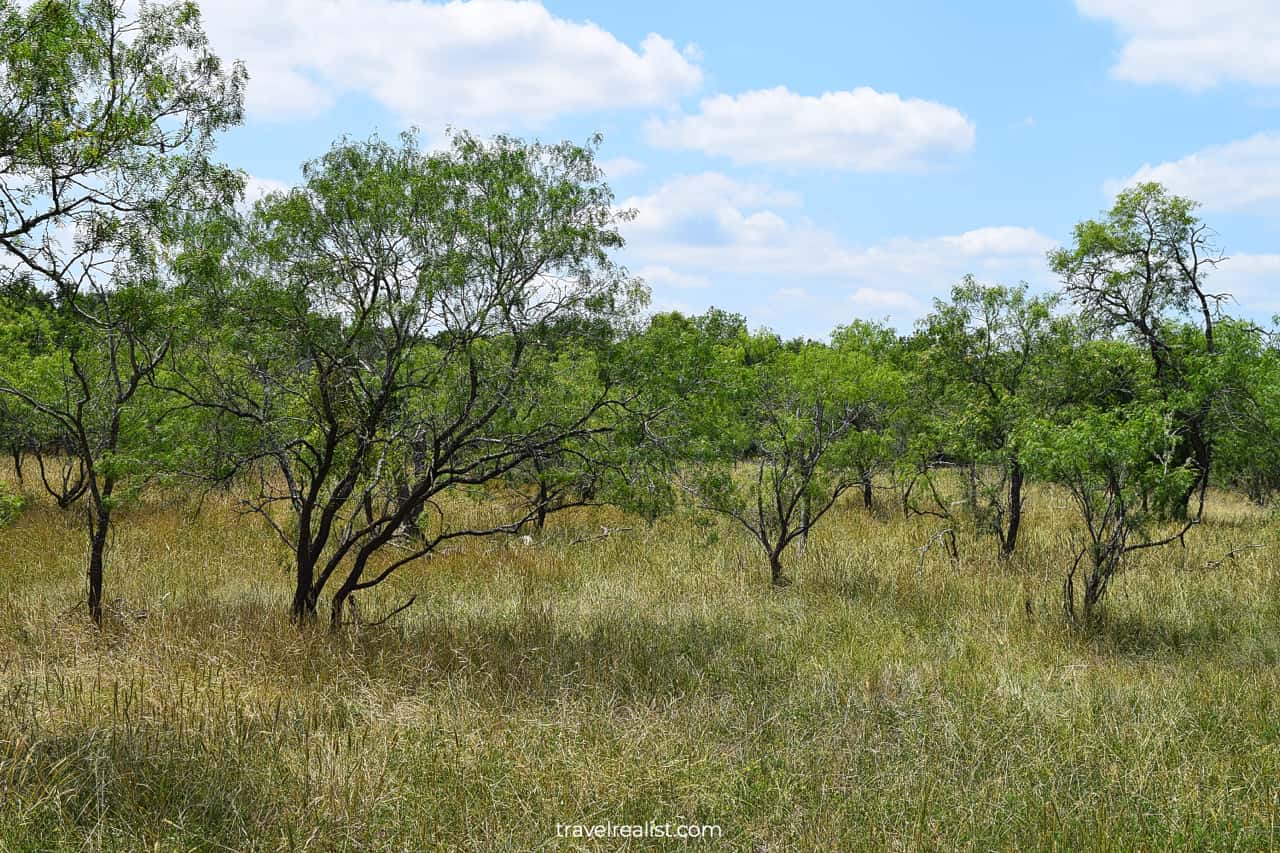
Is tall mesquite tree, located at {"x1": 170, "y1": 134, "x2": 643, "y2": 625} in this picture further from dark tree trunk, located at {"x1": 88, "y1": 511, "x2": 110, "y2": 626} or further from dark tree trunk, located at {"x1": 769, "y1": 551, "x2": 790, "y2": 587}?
dark tree trunk, located at {"x1": 769, "y1": 551, "x2": 790, "y2": 587}

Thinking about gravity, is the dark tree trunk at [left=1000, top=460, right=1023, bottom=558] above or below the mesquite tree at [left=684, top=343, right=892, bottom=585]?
below

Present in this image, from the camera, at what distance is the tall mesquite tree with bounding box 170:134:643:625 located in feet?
23.9

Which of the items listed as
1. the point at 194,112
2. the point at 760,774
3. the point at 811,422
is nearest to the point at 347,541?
the point at 194,112

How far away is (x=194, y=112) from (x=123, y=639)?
485cm

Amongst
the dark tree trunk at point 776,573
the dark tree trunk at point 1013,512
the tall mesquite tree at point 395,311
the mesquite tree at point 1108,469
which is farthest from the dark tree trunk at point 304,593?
the dark tree trunk at point 1013,512

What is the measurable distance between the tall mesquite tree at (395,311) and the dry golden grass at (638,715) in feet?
4.91

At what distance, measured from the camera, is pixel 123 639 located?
24.3 feet

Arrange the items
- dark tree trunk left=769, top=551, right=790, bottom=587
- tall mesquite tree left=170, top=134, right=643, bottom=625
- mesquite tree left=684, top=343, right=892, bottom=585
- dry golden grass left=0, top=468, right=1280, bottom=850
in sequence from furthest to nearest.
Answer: mesquite tree left=684, top=343, right=892, bottom=585 < dark tree trunk left=769, top=551, right=790, bottom=587 < tall mesquite tree left=170, top=134, right=643, bottom=625 < dry golden grass left=0, top=468, right=1280, bottom=850

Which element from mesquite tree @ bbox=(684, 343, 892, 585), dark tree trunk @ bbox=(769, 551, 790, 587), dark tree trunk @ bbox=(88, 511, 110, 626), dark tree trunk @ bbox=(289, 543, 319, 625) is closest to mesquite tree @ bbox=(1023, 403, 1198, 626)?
mesquite tree @ bbox=(684, 343, 892, 585)

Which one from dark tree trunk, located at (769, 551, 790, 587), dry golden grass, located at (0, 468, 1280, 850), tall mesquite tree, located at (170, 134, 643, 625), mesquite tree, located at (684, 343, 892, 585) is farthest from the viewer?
mesquite tree, located at (684, 343, 892, 585)

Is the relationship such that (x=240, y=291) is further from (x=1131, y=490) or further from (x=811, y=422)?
(x=1131, y=490)

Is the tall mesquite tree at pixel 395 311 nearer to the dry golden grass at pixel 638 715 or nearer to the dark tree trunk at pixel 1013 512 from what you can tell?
the dry golden grass at pixel 638 715

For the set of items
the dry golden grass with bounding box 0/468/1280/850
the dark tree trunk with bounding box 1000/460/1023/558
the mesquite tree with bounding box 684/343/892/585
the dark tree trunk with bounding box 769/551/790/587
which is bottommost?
the dry golden grass with bounding box 0/468/1280/850

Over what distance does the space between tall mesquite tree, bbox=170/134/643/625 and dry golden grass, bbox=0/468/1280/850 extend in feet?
4.91
